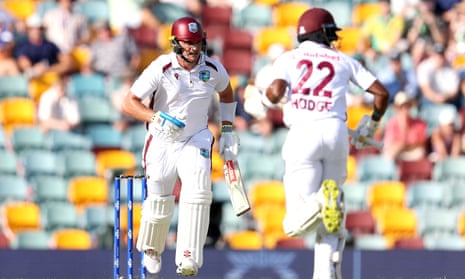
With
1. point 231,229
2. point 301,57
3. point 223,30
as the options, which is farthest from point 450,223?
point 301,57

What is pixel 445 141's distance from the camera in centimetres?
1248

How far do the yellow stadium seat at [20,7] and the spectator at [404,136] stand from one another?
12.9 ft

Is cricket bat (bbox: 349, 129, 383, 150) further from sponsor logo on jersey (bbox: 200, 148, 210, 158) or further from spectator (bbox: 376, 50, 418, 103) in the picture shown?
spectator (bbox: 376, 50, 418, 103)

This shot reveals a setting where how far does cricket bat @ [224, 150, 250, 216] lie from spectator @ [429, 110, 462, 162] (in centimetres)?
490

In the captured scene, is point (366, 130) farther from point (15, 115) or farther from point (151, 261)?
point (15, 115)

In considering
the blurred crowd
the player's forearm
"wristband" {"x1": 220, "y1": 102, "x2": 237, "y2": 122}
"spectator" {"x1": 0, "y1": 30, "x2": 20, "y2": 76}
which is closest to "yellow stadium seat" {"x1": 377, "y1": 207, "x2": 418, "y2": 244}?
the blurred crowd

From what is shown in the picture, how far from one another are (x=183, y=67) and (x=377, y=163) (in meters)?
4.81

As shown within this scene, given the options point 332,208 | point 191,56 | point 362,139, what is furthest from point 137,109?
point 332,208

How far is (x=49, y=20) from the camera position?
13.0 meters

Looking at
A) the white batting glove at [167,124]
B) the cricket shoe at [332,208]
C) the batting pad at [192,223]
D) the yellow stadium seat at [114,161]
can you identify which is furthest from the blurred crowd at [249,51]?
the cricket shoe at [332,208]

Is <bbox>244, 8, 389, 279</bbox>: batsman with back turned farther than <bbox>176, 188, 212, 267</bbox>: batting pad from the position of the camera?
No

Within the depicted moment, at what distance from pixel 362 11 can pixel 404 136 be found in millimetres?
2158

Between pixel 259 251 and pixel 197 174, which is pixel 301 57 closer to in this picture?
pixel 197 174

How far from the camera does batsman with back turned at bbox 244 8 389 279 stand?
6895mm
